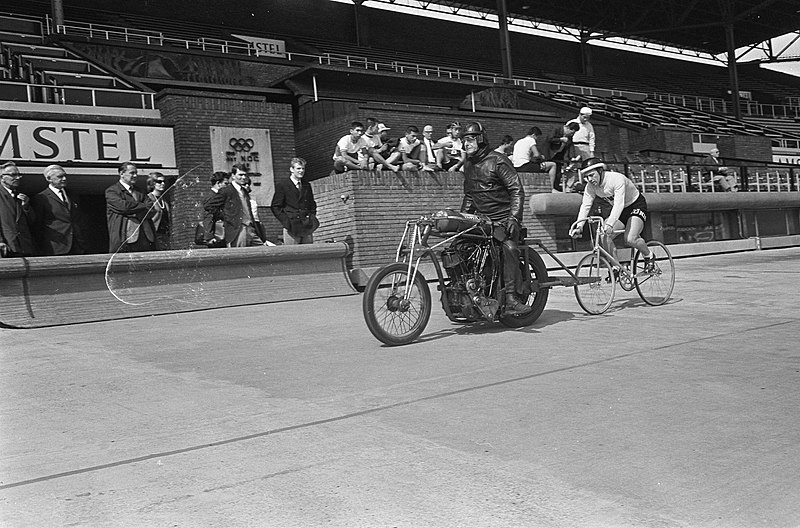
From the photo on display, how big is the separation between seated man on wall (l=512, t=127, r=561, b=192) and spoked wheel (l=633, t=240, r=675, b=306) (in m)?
6.62

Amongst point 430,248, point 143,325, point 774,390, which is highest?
point 430,248

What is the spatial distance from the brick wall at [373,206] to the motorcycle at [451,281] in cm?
575

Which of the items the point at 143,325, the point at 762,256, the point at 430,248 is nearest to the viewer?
the point at 430,248

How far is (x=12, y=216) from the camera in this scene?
32.0 feet

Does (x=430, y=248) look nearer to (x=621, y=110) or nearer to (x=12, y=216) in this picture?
(x=12, y=216)

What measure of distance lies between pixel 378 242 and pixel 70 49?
1300 centimetres

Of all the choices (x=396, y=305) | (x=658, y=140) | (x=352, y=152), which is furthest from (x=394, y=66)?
(x=396, y=305)

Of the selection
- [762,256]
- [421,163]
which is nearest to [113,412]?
[421,163]

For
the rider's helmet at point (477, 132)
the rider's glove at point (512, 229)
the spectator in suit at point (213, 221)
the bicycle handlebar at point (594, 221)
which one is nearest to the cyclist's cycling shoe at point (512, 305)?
the rider's glove at point (512, 229)

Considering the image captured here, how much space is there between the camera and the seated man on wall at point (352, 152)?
14.2 meters

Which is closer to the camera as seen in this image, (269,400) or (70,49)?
(269,400)

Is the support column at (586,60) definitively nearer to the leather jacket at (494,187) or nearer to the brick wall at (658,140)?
the brick wall at (658,140)

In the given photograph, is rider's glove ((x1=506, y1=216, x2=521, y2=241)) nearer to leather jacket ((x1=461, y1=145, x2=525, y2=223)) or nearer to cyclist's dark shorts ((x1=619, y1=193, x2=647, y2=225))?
leather jacket ((x1=461, y1=145, x2=525, y2=223))

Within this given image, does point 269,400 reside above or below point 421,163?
below
